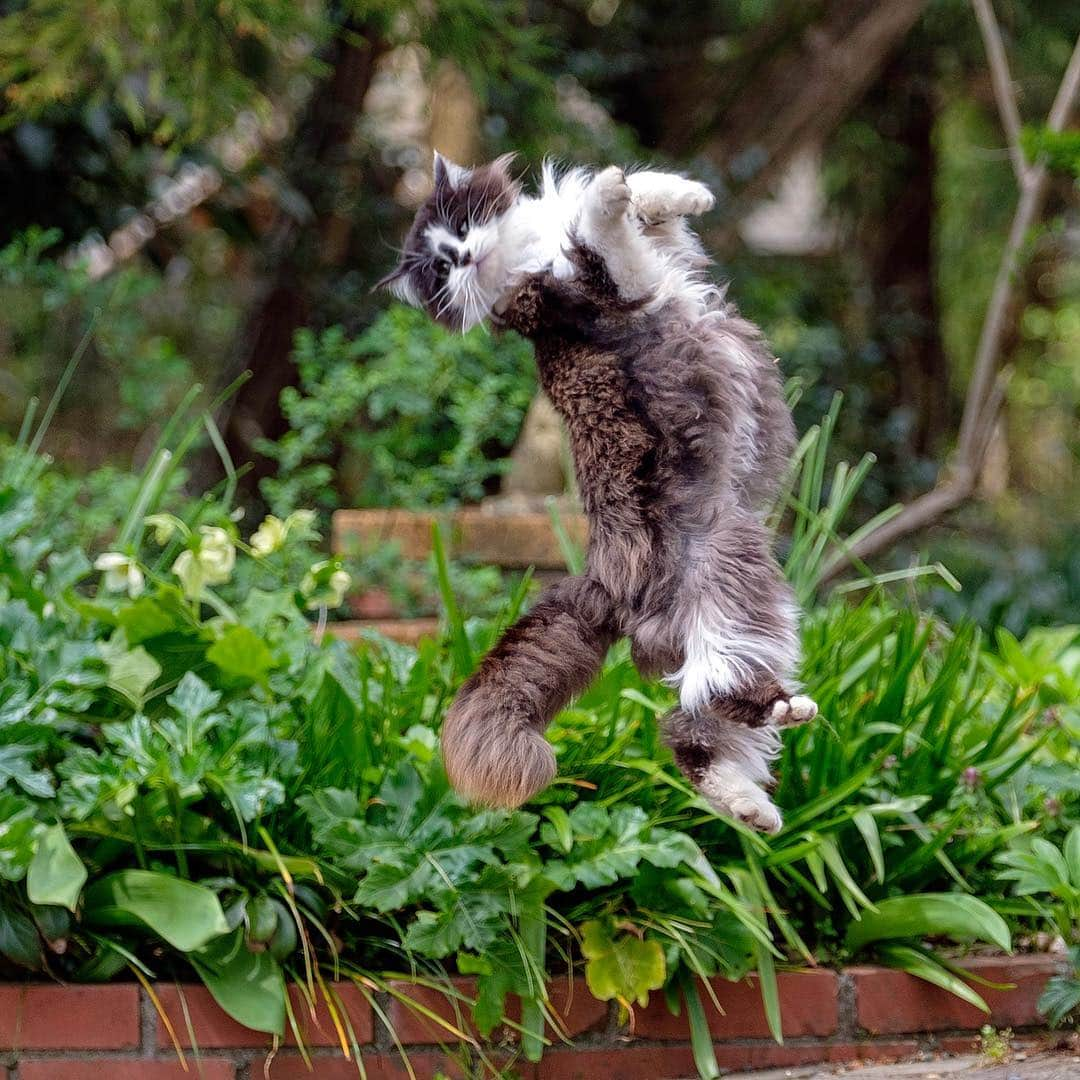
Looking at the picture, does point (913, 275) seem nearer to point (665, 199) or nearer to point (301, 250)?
point (301, 250)

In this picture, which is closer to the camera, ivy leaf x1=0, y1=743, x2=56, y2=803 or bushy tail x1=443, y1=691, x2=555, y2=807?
bushy tail x1=443, y1=691, x2=555, y2=807

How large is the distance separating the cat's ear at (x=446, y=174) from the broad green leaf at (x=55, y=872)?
118 centimetres

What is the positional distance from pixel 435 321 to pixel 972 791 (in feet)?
4.99

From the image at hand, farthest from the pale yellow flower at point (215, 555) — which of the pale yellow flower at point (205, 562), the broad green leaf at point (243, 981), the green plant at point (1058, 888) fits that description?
the green plant at point (1058, 888)

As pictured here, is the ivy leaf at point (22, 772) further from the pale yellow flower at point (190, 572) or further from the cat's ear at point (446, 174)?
the cat's ear at point (446, 174)

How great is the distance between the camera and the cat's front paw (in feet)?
3.36

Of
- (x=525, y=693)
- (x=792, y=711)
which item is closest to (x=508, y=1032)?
(x=525, y=693)

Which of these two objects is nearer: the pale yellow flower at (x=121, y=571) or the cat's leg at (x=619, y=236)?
the cat's leg at (x=619, y=236)

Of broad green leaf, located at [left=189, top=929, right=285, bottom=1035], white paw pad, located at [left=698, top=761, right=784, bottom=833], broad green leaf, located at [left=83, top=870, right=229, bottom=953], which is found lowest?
broad green leaf, located at [left=189, top=929, right=285, bottom=1035]

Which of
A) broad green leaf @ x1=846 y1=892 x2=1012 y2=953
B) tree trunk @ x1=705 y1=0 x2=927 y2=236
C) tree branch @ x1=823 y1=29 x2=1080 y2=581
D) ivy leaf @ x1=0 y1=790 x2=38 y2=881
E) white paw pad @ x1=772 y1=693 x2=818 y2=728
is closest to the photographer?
white paw pad @ x1=772 y1=693 x2=818 y2=728

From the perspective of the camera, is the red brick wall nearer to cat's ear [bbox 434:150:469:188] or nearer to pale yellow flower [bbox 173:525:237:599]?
pale yellow flower [bbox 173:525:237:599]

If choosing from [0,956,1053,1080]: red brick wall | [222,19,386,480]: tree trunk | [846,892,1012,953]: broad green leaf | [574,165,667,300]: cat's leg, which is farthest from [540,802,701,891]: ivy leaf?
[222,19,386,480]: tree trunk

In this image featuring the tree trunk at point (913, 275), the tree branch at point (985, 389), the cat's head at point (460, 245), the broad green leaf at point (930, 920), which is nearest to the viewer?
the cat's head at point (460, 245)

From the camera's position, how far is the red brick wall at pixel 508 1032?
6.30 feet
